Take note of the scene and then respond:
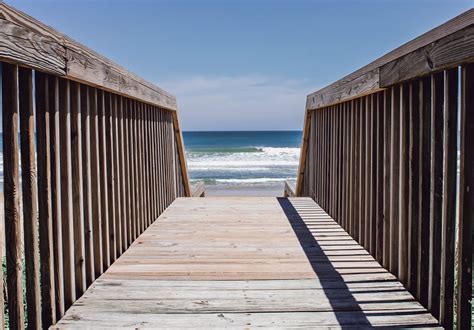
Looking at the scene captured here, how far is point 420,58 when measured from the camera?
1.92m

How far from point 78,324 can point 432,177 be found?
157 cm

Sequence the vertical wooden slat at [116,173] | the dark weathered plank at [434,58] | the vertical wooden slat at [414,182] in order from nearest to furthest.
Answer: the dark weathered plank at [434,58] < the vertical wooden slat at [414,182] < the vertical wooden slat at [116,173]

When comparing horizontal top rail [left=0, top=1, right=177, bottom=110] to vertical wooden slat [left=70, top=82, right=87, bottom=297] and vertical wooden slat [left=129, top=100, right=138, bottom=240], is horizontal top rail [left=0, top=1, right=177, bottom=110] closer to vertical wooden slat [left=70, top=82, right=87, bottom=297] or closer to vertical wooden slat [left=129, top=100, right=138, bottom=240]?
vertical wooden slat [left=70, top=82, right=87, bottom=297]

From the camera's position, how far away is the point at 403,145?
2.24 metres

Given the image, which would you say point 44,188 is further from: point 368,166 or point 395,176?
point 368,166

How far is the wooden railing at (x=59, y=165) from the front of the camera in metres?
1.49

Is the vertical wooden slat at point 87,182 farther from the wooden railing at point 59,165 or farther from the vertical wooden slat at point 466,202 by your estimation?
the vertical wooden slat at point 466,202

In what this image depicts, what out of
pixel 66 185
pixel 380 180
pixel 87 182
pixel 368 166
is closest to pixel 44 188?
pixel 66 185

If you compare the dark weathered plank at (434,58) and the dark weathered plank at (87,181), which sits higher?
the dark weathered plank at (434,58)

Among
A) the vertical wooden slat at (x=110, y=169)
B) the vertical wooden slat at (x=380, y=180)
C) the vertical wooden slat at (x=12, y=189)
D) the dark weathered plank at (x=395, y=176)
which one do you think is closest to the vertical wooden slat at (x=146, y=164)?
the vertical wooden slat at (x=110, y=169)

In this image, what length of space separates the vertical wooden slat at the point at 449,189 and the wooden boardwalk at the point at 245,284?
0.61ft

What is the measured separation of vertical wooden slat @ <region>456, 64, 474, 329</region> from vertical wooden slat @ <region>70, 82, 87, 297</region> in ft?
5.21

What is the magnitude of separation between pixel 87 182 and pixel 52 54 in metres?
0.73

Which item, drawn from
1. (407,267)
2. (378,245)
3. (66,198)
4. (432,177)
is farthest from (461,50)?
(66,198)
